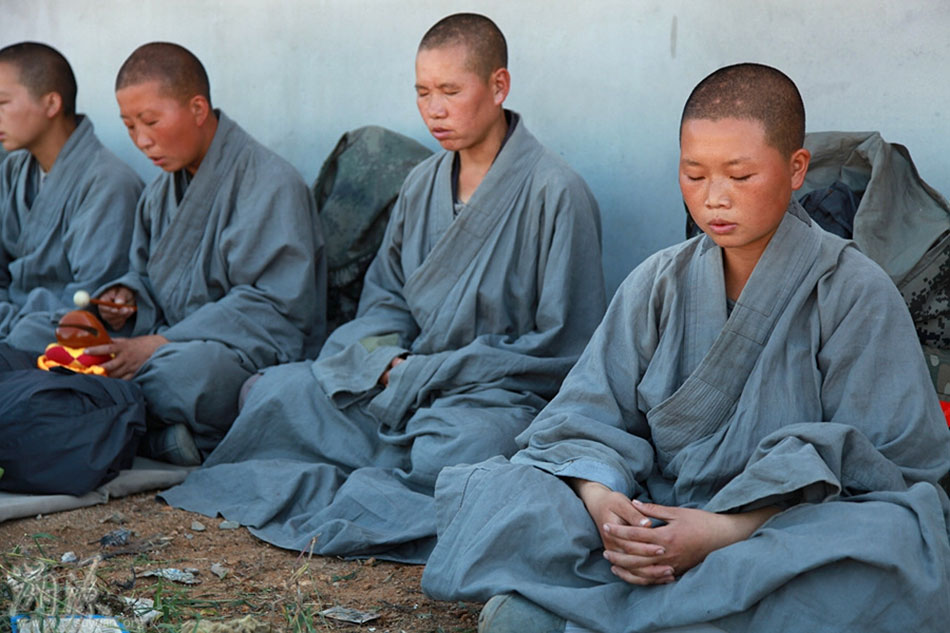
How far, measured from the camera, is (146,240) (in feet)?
16.9

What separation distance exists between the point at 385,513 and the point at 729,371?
1318mm

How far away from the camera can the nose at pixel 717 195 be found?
2773 millimetres

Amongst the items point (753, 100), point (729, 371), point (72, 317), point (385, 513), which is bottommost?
point (385, 513)

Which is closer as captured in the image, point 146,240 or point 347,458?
point 347,458

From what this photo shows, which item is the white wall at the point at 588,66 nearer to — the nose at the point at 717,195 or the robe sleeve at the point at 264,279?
the robe sleeve at the point at 264,279

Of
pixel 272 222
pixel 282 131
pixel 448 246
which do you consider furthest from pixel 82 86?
pixel 448 246

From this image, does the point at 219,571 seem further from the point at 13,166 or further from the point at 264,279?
the point at 13,166

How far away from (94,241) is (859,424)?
11.8 feet

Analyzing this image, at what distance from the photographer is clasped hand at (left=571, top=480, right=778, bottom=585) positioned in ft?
8.48

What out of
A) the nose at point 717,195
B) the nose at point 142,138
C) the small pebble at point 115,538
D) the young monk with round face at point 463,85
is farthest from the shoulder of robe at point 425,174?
the nose at point 717,195

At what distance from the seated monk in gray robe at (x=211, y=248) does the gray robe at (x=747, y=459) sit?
191 centimetres

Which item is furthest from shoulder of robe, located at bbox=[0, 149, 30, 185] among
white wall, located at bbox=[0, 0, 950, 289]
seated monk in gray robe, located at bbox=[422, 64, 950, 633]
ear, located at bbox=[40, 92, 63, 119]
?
seated monk in gray robe, located at bbox=[422, 64, 950, 633]

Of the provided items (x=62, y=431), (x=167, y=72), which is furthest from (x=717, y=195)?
(x=167, y=72)

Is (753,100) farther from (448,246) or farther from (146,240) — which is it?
(146,240)
